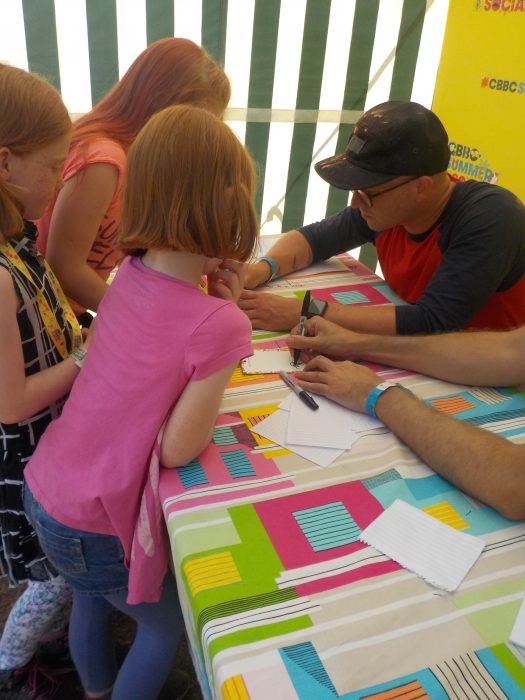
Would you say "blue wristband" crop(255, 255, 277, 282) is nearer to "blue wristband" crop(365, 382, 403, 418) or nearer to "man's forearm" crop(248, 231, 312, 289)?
"man's forearm" crop(248, 231, 312, 289)

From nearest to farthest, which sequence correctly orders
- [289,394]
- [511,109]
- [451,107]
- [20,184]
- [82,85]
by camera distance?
[20,184] < [289,394] < [511,109] < [82,85] < [451,107]

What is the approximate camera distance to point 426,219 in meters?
1.78

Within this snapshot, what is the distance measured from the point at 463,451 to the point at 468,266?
0.75 m

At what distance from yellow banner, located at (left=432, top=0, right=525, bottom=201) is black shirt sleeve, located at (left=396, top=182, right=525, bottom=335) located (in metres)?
1.17

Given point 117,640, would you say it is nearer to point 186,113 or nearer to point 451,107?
point 186,113

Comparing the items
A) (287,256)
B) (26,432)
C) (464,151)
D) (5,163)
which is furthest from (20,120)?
(464,151)

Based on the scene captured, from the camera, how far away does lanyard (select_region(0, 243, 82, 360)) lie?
1.08 metres

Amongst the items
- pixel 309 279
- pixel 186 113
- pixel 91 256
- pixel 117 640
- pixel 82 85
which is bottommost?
pixel 117 640

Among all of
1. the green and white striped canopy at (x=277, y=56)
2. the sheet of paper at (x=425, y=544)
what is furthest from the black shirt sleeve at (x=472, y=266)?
the green and white striped canopy at (x=277, y=56)

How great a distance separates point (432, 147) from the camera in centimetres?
162

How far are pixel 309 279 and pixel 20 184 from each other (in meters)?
1.07

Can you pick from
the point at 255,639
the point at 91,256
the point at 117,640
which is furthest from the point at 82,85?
the point at 255,639

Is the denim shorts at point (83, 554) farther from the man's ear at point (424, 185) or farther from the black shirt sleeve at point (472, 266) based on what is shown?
the man's ear at point (424, 185)

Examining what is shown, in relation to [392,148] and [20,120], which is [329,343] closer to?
[392,148]
